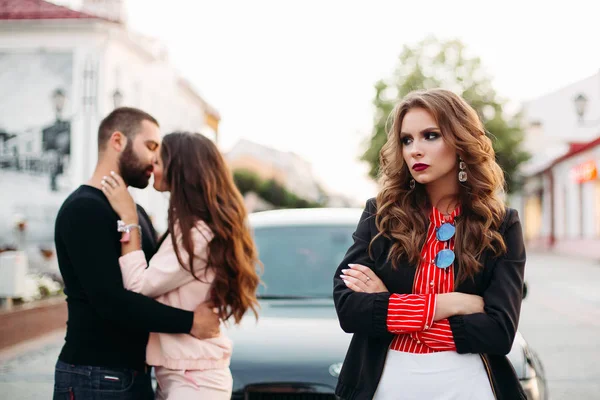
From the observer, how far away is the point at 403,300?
2260mm

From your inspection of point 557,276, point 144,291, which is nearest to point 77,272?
point 144,291

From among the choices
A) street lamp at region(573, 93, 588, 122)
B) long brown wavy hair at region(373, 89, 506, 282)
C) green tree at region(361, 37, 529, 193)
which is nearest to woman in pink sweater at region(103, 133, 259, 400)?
long brown wavy hair at region(373, 89, 506, 282)

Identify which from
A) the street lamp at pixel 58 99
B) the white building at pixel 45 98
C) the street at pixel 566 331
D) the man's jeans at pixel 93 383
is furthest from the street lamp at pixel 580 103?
the man's jeans at pixel 93 383

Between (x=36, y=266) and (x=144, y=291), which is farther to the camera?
(x=36, y=266)

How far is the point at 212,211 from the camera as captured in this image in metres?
2.64

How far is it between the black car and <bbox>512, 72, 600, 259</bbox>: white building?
37.1ft

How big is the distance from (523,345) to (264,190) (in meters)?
58.1

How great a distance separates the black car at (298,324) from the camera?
11.1ft

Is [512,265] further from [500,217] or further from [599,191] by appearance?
[599,191]

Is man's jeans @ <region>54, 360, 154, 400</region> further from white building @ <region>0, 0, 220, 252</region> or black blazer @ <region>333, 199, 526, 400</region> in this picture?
white building @ <region>0, 0, 220, 252</region>

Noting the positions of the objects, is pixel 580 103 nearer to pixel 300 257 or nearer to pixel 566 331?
pixel 566 331

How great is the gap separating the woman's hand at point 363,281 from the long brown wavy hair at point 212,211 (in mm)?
489

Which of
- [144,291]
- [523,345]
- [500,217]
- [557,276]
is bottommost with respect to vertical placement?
[557,276]

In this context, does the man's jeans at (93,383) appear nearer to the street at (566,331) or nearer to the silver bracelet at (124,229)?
the silver bracelet at (124,229)
